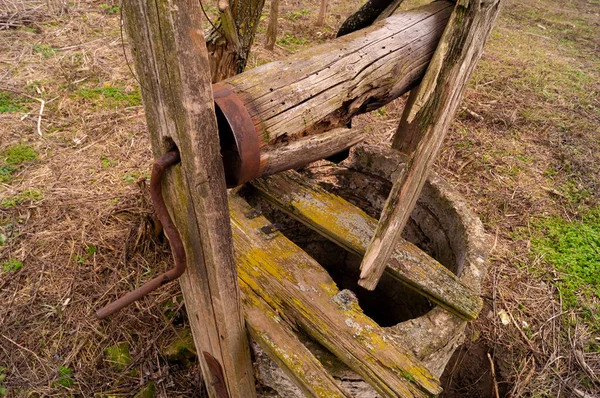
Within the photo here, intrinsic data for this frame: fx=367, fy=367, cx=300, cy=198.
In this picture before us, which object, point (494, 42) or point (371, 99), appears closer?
point (371, 99)

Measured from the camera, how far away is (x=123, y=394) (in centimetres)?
214

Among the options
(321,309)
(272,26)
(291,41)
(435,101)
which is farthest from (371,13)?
(291,41)

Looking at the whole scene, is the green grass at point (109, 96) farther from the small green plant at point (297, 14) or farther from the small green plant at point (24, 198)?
the small green plant at point (297, 14)

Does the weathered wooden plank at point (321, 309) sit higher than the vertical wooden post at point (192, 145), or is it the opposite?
the vertical wooden post at point (192, 145)

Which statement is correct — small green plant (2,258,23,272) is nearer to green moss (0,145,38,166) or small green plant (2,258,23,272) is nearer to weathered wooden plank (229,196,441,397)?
green moss (0,145,38,166)

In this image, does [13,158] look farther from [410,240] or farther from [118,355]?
[410,240]

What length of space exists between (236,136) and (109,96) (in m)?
3.95

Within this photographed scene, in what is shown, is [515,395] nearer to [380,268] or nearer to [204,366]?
[380,268]

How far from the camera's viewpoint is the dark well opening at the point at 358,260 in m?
2.18

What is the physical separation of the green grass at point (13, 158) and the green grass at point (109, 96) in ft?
3.04

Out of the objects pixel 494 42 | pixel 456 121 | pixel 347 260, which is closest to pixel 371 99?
pixel 347 260

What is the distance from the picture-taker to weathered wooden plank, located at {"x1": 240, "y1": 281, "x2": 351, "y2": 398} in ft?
4.09

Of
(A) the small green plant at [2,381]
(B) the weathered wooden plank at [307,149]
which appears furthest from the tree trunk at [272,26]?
(A) the small green plant at [2,381]

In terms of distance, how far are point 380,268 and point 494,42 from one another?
6391 millimetres
